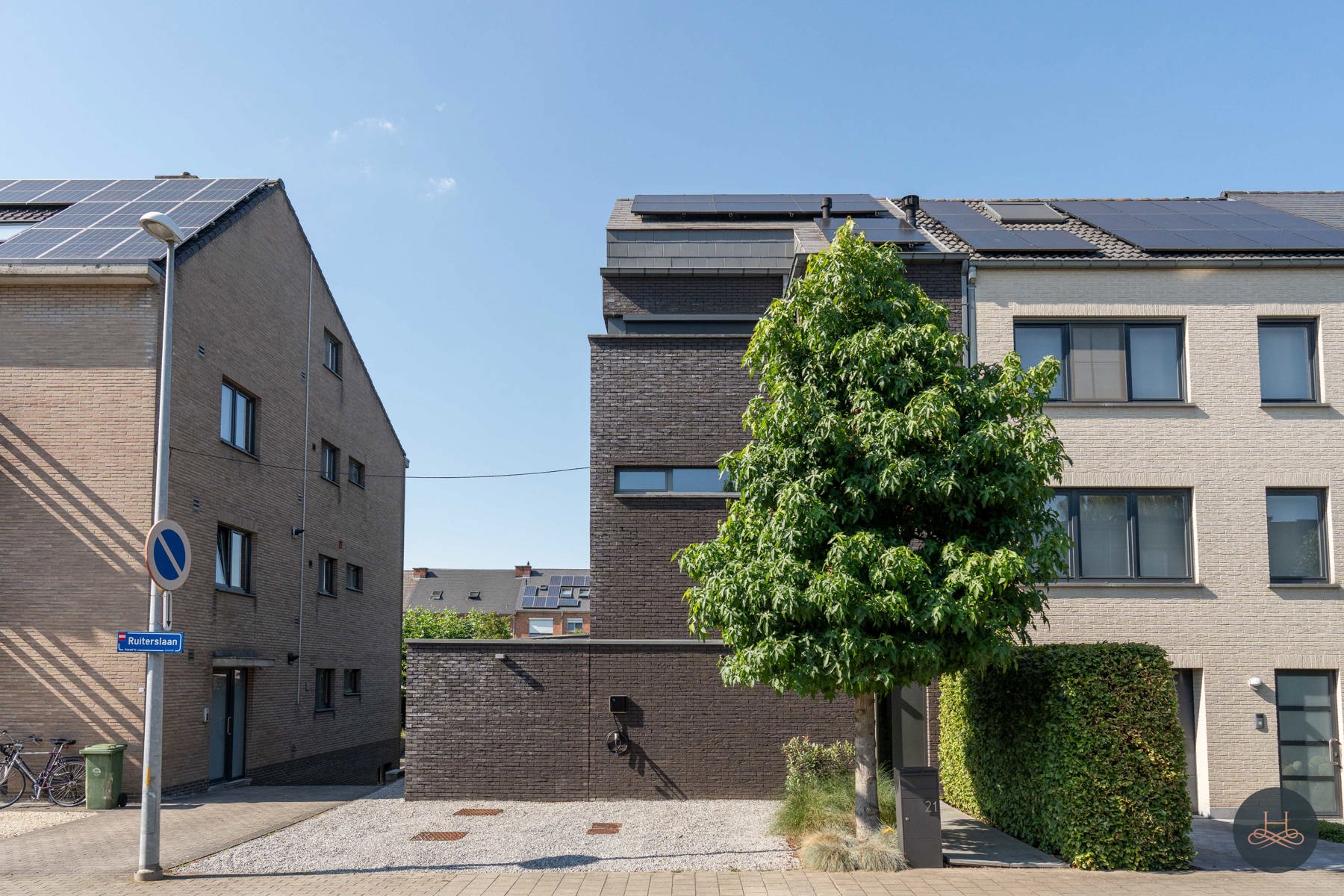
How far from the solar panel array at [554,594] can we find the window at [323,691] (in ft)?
156

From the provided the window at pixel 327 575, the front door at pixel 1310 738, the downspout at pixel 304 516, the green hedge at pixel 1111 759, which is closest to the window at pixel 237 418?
the downspout at pixel 304 516

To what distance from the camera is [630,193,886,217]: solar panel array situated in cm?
2156

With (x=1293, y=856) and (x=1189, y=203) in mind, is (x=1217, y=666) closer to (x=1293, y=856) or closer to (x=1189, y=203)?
(x=1293, y=856)

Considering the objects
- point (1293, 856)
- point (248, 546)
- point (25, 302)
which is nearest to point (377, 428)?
point (248, 546)

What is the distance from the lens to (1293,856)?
10.7 m

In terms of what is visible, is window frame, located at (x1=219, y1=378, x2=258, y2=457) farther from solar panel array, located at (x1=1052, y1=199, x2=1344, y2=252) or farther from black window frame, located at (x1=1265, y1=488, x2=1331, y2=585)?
black window frame, located at (x1=1265, y1=488, x2=1331, y2=585)

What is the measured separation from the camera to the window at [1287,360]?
15.7 m

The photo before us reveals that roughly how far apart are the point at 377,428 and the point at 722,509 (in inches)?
645

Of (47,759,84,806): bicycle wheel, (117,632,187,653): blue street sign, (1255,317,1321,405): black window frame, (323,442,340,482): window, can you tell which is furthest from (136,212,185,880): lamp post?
(1255,317,1321,405): black window frame

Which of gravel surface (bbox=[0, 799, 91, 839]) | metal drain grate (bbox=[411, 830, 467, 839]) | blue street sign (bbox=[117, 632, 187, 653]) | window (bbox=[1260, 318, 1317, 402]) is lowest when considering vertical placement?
gravel surface (bbox=[0, 799, 91, 839])

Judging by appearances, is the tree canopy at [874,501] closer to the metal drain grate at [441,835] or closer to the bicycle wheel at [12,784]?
the metal drain grate at [441,835]

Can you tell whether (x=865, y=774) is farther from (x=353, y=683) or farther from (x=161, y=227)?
(x=353, y=683)

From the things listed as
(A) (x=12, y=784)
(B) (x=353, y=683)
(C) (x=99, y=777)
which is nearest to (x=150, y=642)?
(C) (x=99, y=777)

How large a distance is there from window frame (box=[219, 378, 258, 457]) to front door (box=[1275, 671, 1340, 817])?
18012 millimetres
